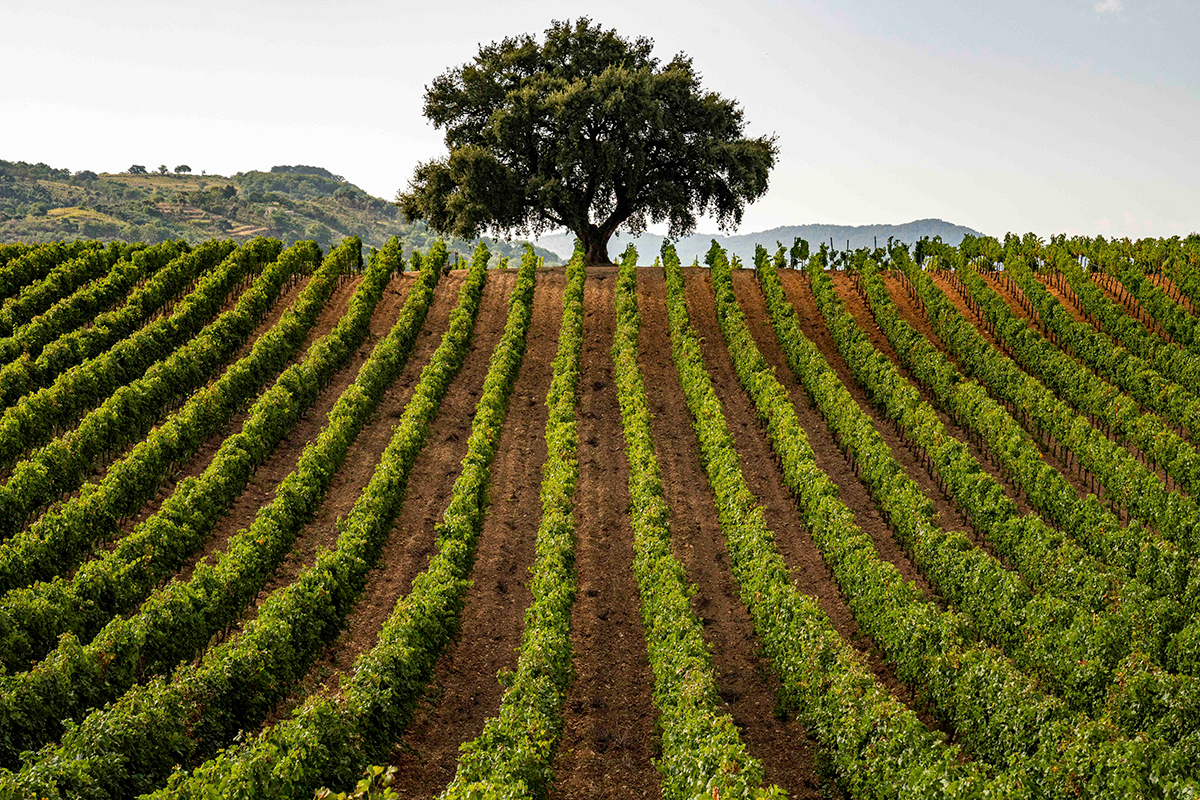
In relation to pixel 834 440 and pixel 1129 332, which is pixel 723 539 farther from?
pixel 1129 332

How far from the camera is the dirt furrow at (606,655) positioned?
663 inches

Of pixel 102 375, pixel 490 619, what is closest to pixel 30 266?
pixel 102 375

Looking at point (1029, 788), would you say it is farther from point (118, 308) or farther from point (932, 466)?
point (118, 308)

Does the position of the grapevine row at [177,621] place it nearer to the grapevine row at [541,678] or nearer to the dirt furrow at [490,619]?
the dirt furrow at [490,619]

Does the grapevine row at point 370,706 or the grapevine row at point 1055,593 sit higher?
the grapevine row at point 1055,593

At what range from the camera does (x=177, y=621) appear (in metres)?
18.4

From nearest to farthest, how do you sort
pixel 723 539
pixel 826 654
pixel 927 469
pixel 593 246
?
1. pixel 826 654
2. pixel 723 539
3. pixel 927 469
4. pixel 593 246

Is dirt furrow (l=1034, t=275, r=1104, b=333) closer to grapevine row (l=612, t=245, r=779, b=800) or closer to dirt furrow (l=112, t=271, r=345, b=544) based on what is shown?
grapevine row (l=612, t=245, r=779, b=800)

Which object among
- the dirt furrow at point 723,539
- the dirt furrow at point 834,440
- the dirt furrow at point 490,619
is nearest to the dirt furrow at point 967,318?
the dirt furrow at point 834,440

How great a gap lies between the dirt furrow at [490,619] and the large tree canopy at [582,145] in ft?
67.1

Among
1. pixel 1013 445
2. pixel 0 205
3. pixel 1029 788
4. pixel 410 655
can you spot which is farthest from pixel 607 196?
pixel 0 205

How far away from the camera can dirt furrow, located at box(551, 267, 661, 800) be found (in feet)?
55.3

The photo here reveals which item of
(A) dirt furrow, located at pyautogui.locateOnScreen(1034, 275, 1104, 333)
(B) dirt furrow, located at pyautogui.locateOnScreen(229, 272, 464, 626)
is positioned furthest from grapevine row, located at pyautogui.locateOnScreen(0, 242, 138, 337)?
(A) dirt furrow, located at pyautogui.locateOnScreen(1034, 275, 1104, 333)

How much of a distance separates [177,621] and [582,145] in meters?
38.9
